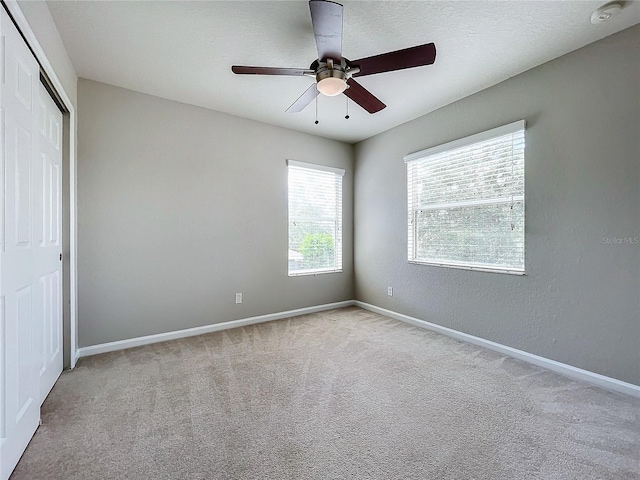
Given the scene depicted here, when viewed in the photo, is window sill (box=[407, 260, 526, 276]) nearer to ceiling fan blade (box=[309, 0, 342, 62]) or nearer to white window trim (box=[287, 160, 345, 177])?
white window trim (box=[287, 160, 345, 177])

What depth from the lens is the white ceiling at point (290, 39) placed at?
193cm

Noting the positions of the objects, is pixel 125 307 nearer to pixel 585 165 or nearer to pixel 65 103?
pixel 65 103

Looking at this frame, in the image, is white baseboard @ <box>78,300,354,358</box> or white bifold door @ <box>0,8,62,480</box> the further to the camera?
white baseboard @ <box>78,300,354,358</box>

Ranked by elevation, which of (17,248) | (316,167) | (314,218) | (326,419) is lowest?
(326,419)

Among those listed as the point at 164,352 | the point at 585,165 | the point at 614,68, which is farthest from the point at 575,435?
the point at 164,352

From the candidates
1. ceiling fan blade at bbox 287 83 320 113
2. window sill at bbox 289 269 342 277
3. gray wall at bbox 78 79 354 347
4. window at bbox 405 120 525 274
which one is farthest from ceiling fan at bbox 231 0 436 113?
window sill at bbox 289 269 342 277

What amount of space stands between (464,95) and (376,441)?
10.6 ft

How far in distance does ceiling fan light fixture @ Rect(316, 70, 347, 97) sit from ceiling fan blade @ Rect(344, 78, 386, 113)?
17cm

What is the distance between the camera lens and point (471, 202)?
3119mm

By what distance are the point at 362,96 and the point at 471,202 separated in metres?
1.64

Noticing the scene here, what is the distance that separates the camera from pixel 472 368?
2543mm

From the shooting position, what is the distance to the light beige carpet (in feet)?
4.80

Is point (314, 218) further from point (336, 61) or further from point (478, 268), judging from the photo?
point (336, 61)

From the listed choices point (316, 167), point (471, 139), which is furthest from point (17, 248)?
point (471, 139)
